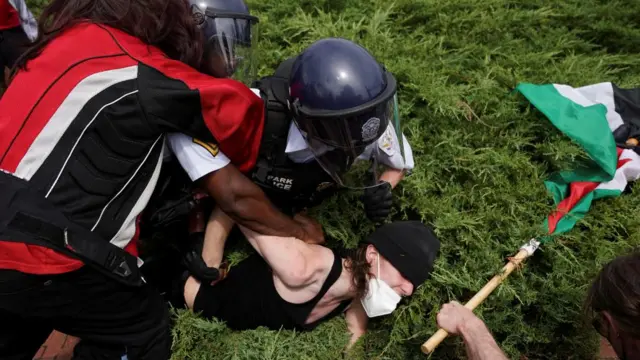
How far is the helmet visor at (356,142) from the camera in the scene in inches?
88.1

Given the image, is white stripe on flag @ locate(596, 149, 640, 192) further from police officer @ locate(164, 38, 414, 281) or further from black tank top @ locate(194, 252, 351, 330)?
black tank top @ locate(194, 252, 351, 330)

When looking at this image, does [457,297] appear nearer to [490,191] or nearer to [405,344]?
[405,344]

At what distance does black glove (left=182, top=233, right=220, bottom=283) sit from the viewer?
2.69m

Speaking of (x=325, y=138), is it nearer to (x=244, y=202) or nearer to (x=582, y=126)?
(x=244, y=202)

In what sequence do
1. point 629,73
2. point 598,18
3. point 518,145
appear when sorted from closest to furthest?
1. point 518,145
2. point 629,73
3. point 598,18

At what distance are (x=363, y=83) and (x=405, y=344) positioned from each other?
132 cm

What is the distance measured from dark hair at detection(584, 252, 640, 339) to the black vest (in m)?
1.34

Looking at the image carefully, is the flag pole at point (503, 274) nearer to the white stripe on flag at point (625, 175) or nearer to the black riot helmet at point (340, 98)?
the white stripe on flag at point (625, 175)

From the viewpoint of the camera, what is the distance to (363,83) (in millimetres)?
2219

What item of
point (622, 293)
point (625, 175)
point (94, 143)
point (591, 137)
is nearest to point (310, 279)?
point (94, 143)

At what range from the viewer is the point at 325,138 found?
233cm

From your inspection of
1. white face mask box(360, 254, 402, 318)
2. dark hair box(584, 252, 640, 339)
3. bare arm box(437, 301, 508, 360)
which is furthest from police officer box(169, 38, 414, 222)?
dark hair box(584, 252, 640, 339)

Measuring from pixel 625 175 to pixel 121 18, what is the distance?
2711mm

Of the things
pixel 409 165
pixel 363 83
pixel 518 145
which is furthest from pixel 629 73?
pixel 363 83
